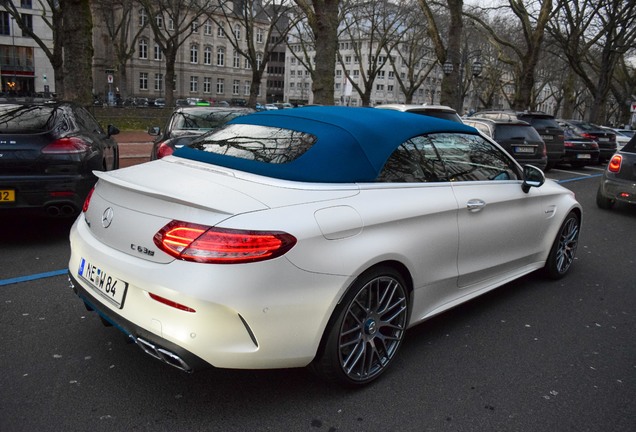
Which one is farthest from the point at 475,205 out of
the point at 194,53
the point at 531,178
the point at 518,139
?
the point at 194,53

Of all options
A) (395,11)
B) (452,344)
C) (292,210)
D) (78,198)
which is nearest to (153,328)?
(292,210)

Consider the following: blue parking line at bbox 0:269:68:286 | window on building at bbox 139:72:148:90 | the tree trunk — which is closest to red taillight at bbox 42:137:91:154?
blue parking line at bbox 0:269:68:286

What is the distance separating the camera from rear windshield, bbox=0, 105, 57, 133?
18.2 ft

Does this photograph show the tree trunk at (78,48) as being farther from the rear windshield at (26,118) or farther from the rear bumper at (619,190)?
the rear bumper at (619,190)

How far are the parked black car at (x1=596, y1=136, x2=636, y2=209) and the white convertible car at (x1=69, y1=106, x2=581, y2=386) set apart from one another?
6298 millimetres

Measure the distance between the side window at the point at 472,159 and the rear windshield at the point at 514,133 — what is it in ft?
30.1

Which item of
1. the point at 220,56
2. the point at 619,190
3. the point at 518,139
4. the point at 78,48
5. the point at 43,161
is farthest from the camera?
the point at 220,56

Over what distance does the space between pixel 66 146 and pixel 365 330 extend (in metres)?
4.14

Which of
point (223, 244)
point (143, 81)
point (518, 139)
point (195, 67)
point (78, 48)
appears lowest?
point (223, 244)

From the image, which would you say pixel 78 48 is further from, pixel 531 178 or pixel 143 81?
pixel 143 81

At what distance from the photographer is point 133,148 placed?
16953mm

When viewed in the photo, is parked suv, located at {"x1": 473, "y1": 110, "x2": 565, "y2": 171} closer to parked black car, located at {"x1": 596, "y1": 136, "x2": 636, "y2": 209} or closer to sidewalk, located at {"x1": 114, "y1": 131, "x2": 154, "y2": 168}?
parked black car, located at {"x1": 596, "y1": 136, "x2": 636, "y2": 209}

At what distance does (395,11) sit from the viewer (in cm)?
3584

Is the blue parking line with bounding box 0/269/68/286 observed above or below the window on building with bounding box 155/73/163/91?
below
